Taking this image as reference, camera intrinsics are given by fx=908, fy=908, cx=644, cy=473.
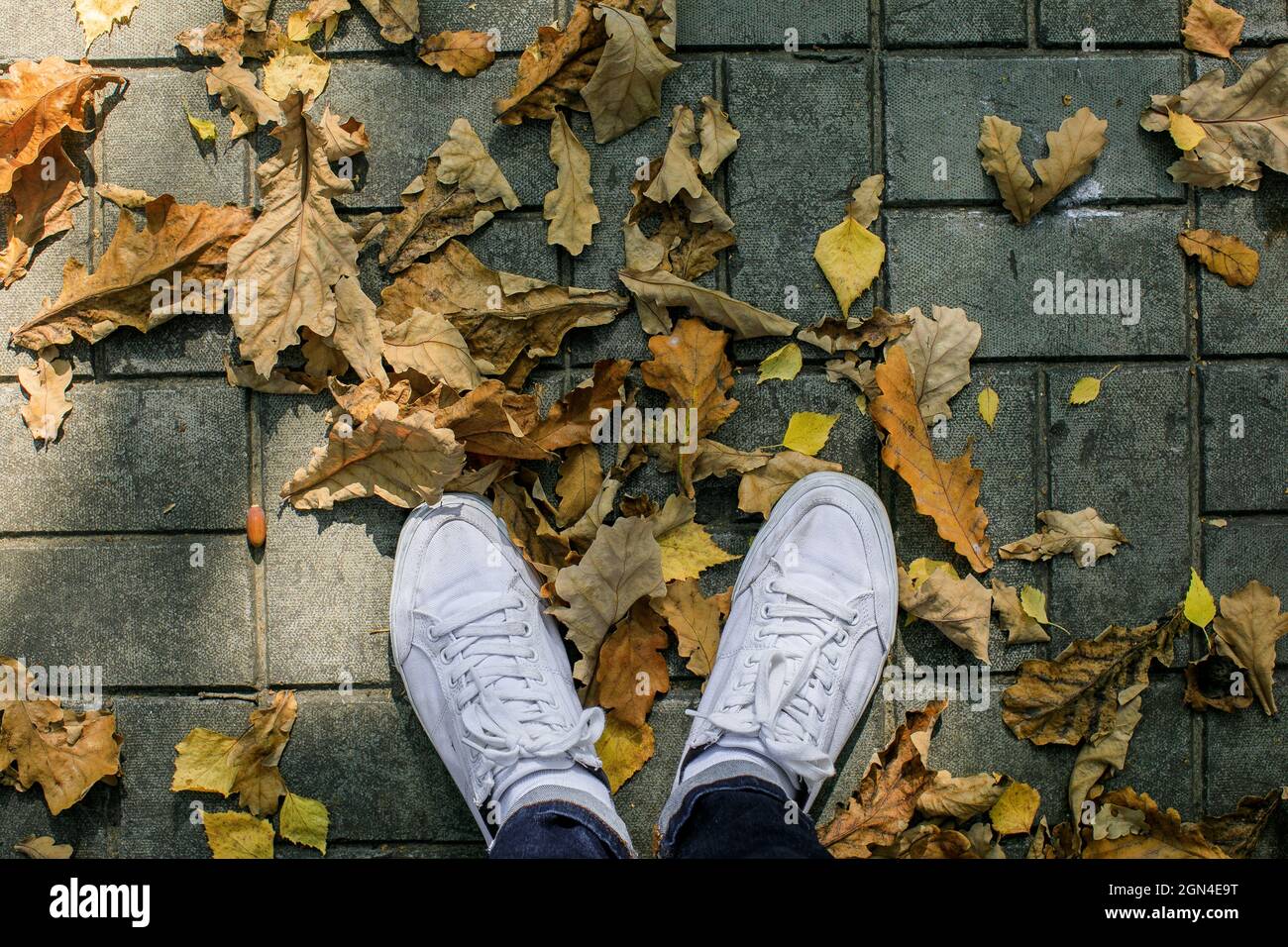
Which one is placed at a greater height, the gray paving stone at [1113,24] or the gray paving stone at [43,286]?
the gray paving stone at [1113,24]

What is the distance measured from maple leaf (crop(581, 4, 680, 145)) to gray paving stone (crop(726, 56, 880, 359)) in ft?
0.61

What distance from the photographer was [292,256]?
198cm

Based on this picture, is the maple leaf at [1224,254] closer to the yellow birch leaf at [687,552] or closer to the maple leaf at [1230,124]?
the maple leaf at [1230,124]

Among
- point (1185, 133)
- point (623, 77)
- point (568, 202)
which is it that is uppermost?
point (623, 77)

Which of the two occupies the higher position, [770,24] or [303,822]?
[770,24]

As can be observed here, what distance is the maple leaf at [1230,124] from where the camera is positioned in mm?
2023

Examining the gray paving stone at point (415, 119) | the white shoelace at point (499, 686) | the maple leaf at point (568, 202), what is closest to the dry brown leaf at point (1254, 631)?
the white shoelace at point (499, 686)

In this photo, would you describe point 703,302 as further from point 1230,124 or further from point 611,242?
point 1230,124

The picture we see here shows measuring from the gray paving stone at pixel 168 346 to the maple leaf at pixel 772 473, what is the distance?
4.03ft

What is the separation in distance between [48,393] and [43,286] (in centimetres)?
25

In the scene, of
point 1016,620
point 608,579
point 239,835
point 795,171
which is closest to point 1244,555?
point 1016,620

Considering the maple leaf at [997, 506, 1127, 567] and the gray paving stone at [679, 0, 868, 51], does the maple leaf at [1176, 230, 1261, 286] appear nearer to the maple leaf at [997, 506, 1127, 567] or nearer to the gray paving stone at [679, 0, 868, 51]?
the maple leaf at [997, 506, 1127, 567]

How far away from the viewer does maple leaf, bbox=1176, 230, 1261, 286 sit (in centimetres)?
205

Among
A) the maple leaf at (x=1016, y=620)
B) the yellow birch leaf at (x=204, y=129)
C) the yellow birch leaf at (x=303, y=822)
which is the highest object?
the yellow birch leaf at (x=204, y=129)
